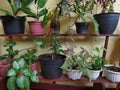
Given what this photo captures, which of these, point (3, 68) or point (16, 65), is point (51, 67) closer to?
point (16, 65)

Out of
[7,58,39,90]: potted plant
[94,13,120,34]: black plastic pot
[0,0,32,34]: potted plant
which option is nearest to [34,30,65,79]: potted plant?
[7,58,39,90]: potted plant

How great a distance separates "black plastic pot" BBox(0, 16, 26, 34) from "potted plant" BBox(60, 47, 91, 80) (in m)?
0.47

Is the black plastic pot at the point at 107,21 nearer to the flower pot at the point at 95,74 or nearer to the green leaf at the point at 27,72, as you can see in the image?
the flower pot at the point at 95,74

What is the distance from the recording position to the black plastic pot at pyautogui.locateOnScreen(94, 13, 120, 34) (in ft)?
3.84

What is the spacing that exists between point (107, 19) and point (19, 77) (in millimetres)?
794

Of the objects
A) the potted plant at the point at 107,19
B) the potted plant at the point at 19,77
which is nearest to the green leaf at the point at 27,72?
the potted plant at the point at 19,77

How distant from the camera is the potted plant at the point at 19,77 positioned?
1142 mm

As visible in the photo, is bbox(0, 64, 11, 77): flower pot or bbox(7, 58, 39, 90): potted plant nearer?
bbox(7, 58, 39, 90): potted plant

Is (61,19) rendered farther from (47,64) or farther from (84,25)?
(47,64)

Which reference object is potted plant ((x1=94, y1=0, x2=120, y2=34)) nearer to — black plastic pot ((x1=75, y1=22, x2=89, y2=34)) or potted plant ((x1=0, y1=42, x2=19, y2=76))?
black plastic pot ((x1=75, y1=22, x2=89, y2=34))

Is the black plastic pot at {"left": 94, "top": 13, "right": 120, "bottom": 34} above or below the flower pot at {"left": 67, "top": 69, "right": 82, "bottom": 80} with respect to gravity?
above

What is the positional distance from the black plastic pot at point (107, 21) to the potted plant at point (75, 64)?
239mm

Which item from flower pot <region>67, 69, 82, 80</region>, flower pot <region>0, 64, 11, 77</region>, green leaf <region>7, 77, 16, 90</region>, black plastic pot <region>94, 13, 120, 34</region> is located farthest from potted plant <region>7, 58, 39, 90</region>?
black plastic pot <region>94, 13, 120, 34</region>

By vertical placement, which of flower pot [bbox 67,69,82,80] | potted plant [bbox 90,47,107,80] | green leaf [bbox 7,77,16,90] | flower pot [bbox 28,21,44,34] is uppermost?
flower pot [bbox 28,21,44,34]
